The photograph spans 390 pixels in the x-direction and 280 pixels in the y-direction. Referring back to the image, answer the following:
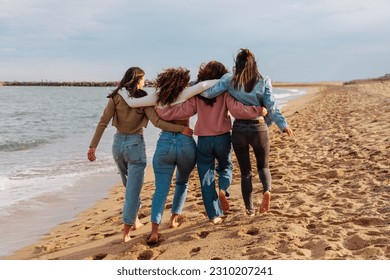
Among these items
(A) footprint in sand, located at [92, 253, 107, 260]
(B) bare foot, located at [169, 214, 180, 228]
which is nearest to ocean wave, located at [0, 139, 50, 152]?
(B) bare foot, located at [169, 214, 180, 228]

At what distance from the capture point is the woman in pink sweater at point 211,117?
14.6 ft

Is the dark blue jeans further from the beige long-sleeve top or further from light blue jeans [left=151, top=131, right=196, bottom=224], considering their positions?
the beige long-sleeve top

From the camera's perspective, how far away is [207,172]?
464cm

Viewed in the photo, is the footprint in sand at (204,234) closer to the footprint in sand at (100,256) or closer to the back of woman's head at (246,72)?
the footprint in sand at (100,256)

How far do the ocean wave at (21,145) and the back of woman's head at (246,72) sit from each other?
459 inches

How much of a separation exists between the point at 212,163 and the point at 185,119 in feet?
1.83

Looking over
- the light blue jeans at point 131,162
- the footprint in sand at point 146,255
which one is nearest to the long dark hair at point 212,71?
the light blue jeans at point 131,162

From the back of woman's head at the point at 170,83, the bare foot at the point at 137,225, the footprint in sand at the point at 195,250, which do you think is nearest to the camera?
the footprint in sand at the point at 195,250

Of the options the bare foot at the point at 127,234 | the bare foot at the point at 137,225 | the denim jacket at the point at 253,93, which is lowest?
the bare foot at the point at 137,225

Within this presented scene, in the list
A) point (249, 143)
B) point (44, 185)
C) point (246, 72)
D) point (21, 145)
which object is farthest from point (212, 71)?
point (21, 145)

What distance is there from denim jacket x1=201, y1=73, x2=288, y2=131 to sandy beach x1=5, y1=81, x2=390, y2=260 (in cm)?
114

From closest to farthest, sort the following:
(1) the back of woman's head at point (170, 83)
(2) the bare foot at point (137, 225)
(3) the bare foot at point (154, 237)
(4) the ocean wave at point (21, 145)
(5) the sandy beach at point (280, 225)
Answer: (5) the sandy beach at point (280, 225)
(1) the back of woman's head at point (170, 83)
(3) the bare foot at point (154, 237)
(2) the bare foot at point (137, 225)
(4) the ocean wave at point (21, 145)

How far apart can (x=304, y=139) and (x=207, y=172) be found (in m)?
6.71
